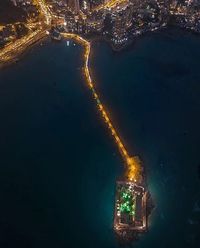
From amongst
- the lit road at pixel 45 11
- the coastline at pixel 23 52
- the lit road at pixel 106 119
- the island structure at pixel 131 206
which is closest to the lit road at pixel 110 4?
the lit road at pixel 45 11

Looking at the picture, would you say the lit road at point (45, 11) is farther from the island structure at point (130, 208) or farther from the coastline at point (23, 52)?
the island structure at point (130, 208)

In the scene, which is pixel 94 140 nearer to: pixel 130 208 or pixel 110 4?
pixel 130 208

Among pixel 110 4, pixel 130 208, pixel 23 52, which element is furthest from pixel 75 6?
pixel 130 208

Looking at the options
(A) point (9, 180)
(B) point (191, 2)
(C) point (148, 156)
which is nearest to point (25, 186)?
(A) point (9, 180)

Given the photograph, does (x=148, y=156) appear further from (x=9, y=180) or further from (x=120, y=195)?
(x=9, y=180)

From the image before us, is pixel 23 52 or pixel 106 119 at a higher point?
pixel 23 52

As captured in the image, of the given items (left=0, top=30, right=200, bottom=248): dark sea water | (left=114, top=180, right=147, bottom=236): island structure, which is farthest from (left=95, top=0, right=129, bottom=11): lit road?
(left=114, top=180, right=147, bottom=236): island structure
